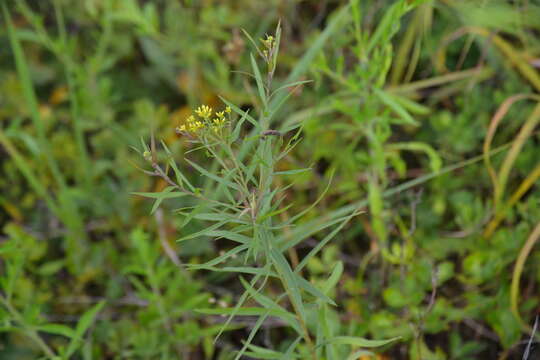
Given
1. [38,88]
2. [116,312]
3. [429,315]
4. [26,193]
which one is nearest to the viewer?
[429,315]

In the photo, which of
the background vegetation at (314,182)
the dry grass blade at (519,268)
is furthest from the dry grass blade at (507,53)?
the dry grass blade at (519,268)

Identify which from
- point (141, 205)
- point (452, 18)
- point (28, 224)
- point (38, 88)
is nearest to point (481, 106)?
point (452, 18)

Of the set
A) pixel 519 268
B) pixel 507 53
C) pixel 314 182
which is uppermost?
pixel 507 53

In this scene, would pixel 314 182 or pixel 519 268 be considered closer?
pixel 519 268

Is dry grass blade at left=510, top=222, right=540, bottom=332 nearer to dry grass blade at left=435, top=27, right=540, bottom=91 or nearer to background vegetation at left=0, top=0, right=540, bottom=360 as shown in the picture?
background vegetation at left=0, top=0, right=540, bottom=360

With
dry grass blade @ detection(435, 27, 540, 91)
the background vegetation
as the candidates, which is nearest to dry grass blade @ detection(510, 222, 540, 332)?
the background vegetation

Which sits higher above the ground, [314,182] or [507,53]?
[507,53]

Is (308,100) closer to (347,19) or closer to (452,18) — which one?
(347,19)

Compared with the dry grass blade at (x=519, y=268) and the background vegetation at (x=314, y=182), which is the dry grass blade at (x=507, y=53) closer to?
the background vegetation at (x=314, y=182)
